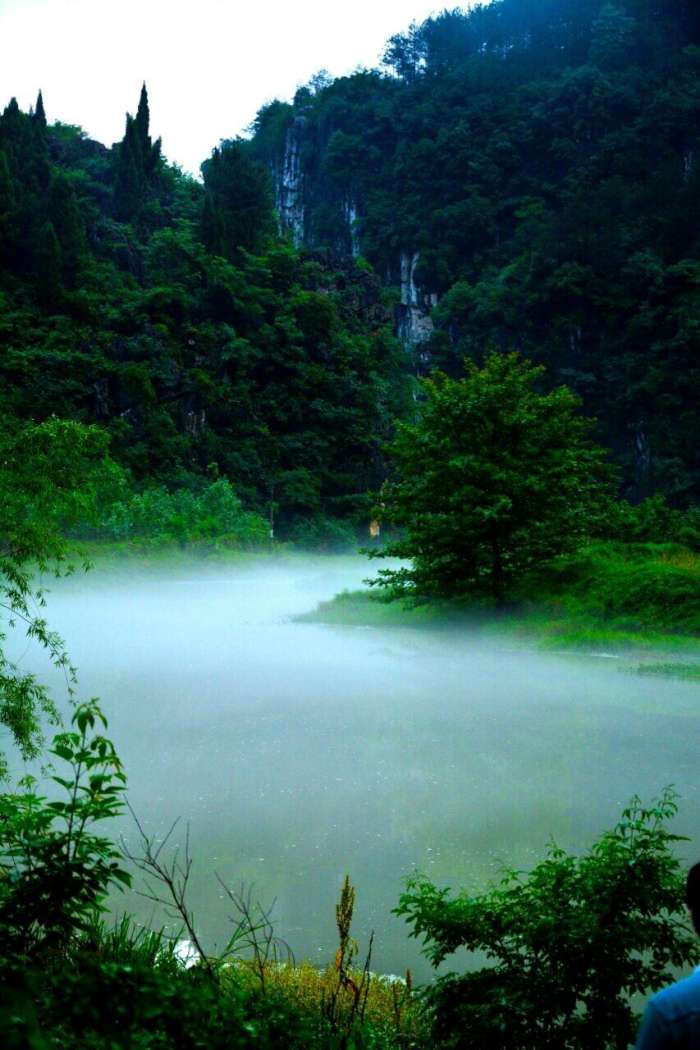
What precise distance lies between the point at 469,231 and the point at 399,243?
25.8ft

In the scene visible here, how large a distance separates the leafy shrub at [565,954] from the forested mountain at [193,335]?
39945 millimetres

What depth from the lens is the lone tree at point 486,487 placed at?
1977cm

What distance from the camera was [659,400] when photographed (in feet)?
194

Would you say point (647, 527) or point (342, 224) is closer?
point (647, 527)

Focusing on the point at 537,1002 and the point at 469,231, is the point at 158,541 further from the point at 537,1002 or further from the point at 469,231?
the point at 469,231

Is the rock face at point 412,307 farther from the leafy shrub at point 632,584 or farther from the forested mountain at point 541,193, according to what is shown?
the leafy shrub at point 632,584

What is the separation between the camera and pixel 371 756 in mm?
11352

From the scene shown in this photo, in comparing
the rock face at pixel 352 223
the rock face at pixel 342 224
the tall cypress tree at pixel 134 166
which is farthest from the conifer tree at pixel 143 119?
the rock face at pixel 352 223

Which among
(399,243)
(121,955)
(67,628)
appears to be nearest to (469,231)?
(399,243)

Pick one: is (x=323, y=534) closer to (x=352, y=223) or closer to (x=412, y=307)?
(x=412, y=307)

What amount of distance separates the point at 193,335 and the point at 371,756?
41115mm

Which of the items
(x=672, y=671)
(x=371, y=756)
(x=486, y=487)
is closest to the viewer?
(x=371, y=756)

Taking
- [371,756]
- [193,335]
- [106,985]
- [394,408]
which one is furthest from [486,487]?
[394,408]

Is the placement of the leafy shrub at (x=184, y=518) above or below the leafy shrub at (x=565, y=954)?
above
